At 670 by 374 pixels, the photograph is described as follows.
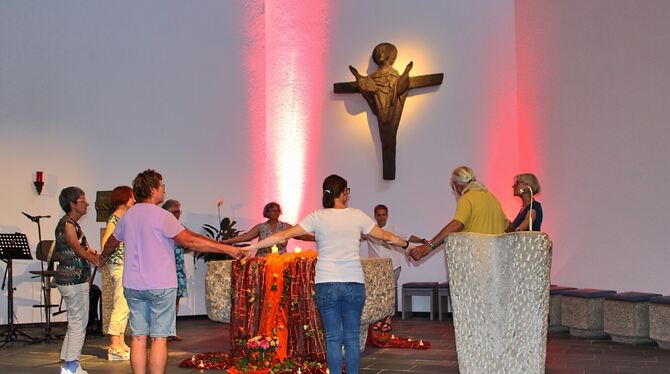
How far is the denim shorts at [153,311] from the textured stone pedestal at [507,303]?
1634 millimetres

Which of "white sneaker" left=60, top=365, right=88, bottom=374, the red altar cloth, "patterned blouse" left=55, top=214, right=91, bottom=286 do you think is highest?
"patterned blouse" left=55, top=214, right=91, bottom=286

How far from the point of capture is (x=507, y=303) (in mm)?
4285

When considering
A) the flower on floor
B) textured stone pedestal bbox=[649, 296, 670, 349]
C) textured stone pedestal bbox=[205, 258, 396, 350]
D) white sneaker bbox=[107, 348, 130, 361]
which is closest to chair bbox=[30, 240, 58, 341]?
white sneaker bbox=[107, 348, 130, 361]

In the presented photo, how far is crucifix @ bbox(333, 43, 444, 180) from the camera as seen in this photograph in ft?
31.8

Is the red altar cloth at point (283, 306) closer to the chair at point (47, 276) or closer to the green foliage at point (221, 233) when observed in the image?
the chair at point (47, 276)

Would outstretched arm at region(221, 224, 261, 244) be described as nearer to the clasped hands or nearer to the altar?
the altar

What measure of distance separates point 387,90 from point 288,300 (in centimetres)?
440

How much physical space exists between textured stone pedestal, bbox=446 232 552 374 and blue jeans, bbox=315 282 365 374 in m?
0.69

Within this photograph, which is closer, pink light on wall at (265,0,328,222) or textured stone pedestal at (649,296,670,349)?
textured stone pedestal at (649,296,670,349)

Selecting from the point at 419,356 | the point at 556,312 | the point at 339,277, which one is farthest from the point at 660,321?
the point at 339,277

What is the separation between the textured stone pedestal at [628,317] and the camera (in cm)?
714

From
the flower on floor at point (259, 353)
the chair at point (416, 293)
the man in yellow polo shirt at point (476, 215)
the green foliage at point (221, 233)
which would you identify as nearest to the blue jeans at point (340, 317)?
the man in yellow polo shirt at point (476, 215)

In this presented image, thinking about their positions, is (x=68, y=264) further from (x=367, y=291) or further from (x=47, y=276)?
(x=47, y=276)

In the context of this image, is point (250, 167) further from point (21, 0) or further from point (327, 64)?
point (21, 0)
